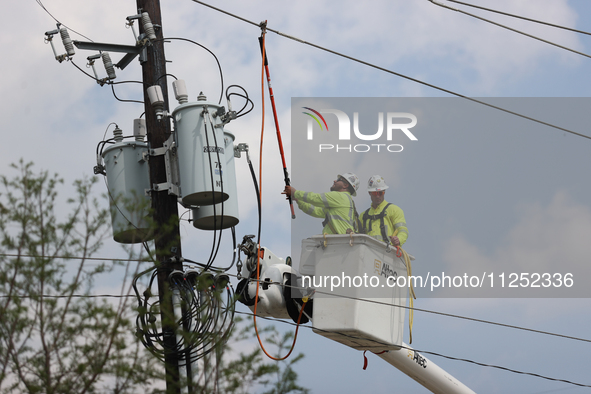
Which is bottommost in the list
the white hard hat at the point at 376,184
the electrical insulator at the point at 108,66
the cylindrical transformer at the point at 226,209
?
the cylindrical transformer at the point at 226,209

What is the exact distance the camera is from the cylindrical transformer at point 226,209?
28.3ft

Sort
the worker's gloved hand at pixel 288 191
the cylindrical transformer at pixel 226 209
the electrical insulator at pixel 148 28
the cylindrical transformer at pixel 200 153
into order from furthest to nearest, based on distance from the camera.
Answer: the worker's gloved hand at pixel 288 191 → the electrical insulator at pixel 148 28 → the cylindrical transformer at pixel 226 209 → the cylindrical transformer at pixel 200 153

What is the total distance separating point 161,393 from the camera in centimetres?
572

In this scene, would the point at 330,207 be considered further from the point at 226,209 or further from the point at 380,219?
the point at 226,209

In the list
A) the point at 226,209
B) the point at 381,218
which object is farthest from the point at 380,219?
the point at 226,209

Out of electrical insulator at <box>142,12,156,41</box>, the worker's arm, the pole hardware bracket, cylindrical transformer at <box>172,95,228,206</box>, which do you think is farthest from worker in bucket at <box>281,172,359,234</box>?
electrical insulator at <box>142,12,156,41</box>

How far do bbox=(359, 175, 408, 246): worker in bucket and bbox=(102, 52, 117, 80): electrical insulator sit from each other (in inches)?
139

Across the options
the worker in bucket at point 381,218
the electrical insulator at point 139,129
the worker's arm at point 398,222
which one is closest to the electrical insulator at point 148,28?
the electrical insulator at point 139,129

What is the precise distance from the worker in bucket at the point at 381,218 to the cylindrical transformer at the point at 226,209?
Result: 2.06m

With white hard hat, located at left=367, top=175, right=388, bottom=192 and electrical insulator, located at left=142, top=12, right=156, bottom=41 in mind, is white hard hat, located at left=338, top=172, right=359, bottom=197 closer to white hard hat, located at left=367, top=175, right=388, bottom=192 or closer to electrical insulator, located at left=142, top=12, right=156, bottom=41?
white hard hat, located at left=367, top=175, right=388, bottom=192

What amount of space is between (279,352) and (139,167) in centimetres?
354

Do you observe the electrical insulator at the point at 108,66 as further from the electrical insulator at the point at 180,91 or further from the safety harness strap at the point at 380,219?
the safety harness strap at the point at 380,219

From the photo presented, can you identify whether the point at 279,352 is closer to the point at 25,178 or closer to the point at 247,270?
the point at 25,178

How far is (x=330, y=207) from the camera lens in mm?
9930
